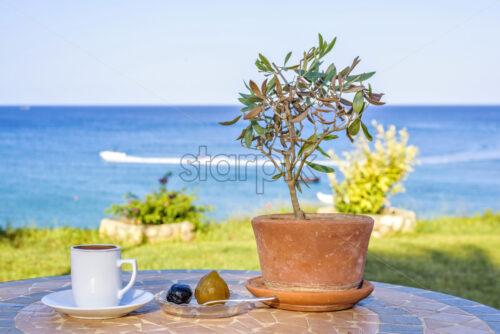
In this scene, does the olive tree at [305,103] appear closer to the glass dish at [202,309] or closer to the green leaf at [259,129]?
the green leaf at [259,129]

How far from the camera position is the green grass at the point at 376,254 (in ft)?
18.2

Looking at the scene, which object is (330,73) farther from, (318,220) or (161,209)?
(161,209)

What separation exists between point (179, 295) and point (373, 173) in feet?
A: 19.5

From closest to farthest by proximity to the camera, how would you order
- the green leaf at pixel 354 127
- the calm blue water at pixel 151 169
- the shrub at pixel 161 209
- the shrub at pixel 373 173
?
the green leaf at pixel 354 127
the shrub at pixel 161 209
the shrub at pixel 373 173
the calm blue water at pixel 151 169

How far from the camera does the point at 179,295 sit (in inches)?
70.1

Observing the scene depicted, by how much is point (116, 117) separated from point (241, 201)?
3351 cm

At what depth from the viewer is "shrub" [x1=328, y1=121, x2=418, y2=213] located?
738 cm

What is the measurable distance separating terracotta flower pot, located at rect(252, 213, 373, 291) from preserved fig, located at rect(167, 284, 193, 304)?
286 mm

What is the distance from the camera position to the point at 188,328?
5.31ft

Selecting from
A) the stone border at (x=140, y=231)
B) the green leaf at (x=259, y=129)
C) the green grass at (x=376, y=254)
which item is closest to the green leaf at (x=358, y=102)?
the green leaf at (x=259, y=129)

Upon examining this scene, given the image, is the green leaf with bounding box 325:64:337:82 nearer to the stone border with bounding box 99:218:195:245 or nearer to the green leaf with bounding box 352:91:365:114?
the green leaf with bounding box 352:91:365:114

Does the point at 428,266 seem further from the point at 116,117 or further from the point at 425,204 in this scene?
the point at 116,117

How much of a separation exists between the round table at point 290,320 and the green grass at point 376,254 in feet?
10.5

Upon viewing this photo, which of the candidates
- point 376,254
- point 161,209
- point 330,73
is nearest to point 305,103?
point 330,73
